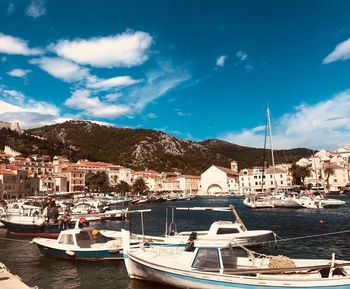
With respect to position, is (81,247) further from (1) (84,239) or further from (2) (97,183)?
(2) (97,183)

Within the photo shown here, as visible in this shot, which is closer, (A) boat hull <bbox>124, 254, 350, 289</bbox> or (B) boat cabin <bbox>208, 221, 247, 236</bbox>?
(A) boat hull <bbox>124, 254, 350, 289</bbox>

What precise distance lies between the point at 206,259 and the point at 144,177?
153288 mm

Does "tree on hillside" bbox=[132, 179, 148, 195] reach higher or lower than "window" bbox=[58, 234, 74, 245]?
higher

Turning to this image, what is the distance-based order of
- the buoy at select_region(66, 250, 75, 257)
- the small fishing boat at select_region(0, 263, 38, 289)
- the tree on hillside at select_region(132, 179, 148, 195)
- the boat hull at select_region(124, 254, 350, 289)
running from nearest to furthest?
1. the small fishing boat at select_region(0, 263, 38, 289)
2. the boat hull at select_region(124, 254, 350, 289)
3. the buoy at select_region(66, 250, 75, 257)
4. the tree on hillside at select_region(132, 179, 148, 195)

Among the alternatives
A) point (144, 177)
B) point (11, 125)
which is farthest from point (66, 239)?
point (11, 125)

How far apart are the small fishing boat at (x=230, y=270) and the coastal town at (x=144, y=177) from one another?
91.2 metres

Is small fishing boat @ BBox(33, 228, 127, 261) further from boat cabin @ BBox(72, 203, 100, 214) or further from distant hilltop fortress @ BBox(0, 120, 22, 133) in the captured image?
distant hilltop fortress @ BBox(0, 120, 22, 133)

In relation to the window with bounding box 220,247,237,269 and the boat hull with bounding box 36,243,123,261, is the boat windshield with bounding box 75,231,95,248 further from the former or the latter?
the window with bounding box 220,247,237,269

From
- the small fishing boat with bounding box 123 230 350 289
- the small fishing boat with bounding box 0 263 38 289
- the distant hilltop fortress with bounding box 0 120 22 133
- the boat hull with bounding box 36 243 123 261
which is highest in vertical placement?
the distant hilltop fortress with bounding box 0 120 22 133

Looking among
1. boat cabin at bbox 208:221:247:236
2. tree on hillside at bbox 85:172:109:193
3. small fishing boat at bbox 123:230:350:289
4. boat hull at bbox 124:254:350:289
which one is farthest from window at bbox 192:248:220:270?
tree on hillside at bbox 85:172:109:193

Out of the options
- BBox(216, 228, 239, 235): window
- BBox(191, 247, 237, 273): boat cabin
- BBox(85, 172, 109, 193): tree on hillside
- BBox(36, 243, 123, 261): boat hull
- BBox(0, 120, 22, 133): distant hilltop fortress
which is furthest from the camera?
BBox(0, 120, 22, 133): distant hilltop fortress

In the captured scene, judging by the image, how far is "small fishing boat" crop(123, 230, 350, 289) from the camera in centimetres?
1332

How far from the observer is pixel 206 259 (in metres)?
15.3

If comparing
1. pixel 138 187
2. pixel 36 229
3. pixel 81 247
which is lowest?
pixel 81 247
